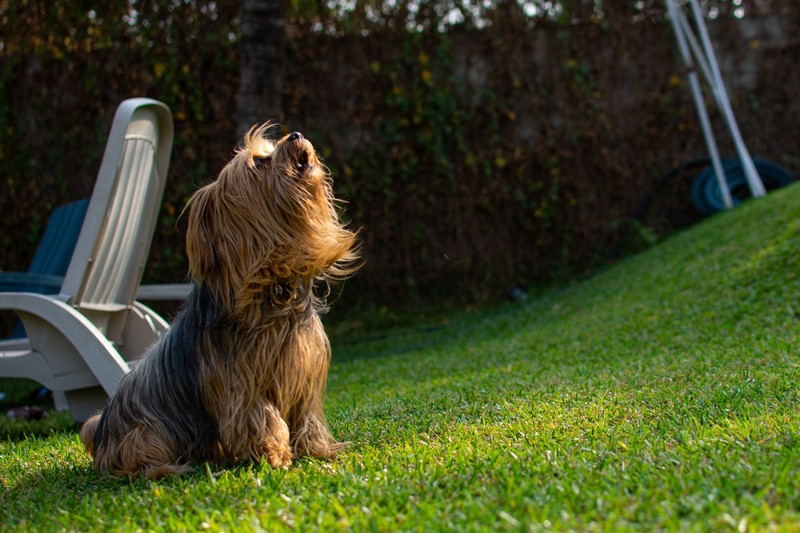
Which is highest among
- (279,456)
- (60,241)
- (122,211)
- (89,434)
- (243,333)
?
(60,241)

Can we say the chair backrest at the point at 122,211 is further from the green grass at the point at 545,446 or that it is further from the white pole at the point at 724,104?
the white pole at the point at 724,104

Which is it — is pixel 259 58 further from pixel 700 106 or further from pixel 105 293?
pixel 700 106

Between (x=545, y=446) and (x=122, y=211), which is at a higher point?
(x=122, y=211)

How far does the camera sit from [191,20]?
419 inches

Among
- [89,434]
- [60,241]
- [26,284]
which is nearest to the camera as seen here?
[89,434]

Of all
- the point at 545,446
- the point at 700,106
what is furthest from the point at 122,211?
the point at 700,106

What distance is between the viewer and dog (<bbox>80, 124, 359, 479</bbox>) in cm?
307

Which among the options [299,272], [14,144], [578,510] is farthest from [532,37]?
[578,510]

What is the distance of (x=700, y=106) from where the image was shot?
10.6 m

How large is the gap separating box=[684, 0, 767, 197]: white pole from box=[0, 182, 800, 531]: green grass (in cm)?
373

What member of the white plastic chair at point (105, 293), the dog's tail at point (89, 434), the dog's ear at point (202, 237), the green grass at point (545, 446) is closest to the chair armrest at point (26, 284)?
the white plastic chair at point (105, 293)

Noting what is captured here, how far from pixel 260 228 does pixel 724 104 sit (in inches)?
359

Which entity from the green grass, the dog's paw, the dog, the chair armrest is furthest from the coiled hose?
the dog's paw

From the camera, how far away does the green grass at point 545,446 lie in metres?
2.22
